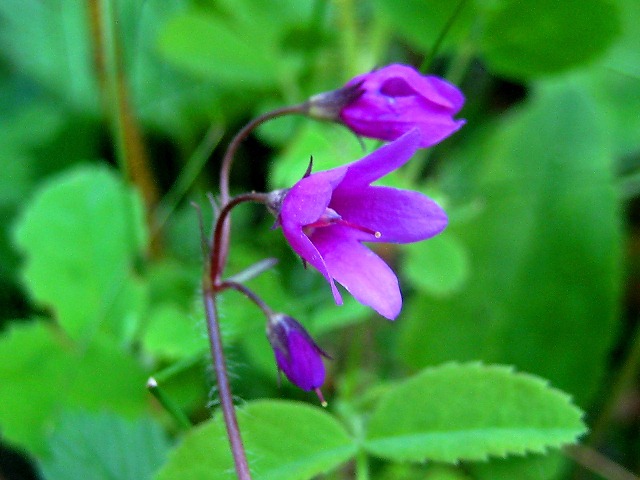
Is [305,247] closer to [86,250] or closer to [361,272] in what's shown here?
[361,272]

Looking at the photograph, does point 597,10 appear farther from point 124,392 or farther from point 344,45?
point 124,392

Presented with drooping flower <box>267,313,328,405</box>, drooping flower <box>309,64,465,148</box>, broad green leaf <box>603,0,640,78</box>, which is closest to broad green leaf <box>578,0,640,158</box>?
broad green leaf <box>603,0,640,78</box>

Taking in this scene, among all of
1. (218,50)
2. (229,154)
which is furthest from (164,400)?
(218,50)

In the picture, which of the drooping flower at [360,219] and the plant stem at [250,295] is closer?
the drooping flower at [360,219]

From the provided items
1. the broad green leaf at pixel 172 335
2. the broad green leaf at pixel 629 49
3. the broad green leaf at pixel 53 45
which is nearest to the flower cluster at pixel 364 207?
the broad green leaf at pixel 172 335

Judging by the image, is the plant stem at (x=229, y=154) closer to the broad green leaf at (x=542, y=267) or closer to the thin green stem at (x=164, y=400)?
the thin green stem at (x=164, y=400)

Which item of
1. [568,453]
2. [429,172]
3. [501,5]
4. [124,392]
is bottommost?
[568,453]

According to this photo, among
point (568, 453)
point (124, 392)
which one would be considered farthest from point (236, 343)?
point (568, 453)
